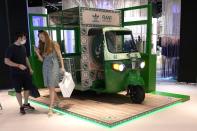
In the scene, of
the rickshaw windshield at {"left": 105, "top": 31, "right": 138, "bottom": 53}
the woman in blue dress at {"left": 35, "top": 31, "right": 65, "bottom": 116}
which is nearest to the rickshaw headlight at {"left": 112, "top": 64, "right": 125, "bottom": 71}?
the rickshaw windshield at {"left": 105, "top": 31, "right": 138, "bottom": 53}

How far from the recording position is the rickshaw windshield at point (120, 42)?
18.6 ft

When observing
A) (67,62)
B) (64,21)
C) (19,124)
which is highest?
(64,21)

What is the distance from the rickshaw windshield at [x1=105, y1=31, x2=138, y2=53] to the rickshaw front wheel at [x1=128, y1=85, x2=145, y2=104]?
86cm

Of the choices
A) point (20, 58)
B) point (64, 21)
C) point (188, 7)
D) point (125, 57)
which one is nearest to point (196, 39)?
point (188, 7)

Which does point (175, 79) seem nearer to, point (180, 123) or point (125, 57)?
point (125, 57)

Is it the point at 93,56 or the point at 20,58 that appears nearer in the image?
the point at 20,58

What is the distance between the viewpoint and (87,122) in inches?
176

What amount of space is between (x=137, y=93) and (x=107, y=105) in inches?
25.8

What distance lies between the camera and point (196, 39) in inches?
295

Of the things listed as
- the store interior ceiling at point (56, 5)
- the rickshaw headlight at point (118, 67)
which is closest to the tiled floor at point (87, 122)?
the rickshaw headlight at point (118, 67)

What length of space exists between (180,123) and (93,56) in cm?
240

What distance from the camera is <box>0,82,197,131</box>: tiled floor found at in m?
4.20

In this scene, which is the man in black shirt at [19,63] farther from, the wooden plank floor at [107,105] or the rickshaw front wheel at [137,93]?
the rickshaw front wheel at [137,93]

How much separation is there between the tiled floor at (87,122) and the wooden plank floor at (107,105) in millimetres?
203
